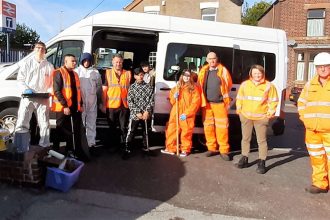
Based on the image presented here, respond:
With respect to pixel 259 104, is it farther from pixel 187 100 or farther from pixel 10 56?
pixel 10 56

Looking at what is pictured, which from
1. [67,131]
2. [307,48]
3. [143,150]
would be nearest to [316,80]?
[143,150]

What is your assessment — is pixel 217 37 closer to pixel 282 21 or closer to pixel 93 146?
pixel 93 146

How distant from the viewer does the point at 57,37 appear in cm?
700

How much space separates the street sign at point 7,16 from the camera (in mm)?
12807

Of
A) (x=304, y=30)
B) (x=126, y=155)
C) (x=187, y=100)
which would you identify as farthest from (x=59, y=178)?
(x=304, y=30)

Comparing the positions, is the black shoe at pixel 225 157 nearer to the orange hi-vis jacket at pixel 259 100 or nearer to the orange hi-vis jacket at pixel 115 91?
the orange hi-vis jacket at pixel 259 100

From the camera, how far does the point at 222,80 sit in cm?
658

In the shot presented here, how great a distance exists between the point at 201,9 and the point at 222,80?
1704 cm

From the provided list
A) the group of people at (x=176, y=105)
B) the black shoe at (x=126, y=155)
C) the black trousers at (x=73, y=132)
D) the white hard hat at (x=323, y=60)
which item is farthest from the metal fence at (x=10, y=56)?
the white hard hat at (x=323, y=60)

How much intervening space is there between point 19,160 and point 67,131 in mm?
1244

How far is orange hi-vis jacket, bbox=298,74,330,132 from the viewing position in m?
5.03

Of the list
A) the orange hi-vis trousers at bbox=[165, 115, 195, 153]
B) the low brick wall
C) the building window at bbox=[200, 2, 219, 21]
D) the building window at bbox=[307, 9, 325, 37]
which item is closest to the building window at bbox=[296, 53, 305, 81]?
the building window at bbox=[307, 9, 325, 37]

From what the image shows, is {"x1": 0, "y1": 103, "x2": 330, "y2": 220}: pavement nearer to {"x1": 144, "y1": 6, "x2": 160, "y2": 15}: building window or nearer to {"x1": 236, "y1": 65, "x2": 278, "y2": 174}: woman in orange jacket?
{"x1": 236, "y1": 65, "x2": 278, "y2": 174}: woman in orange jacket

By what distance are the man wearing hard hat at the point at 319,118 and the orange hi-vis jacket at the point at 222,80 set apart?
1513mm
